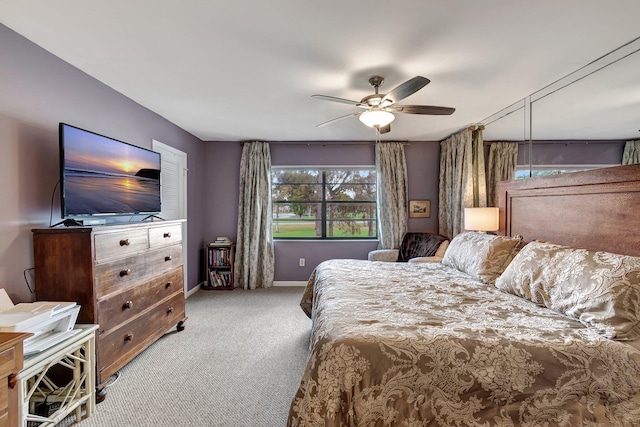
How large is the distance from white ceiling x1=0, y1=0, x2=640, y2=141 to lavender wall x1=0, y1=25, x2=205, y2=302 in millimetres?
121

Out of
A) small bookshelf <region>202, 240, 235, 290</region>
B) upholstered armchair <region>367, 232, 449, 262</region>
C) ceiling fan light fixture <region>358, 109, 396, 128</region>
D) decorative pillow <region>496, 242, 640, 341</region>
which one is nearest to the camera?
decorative pillow <region>496, 242, 640, 341</region>

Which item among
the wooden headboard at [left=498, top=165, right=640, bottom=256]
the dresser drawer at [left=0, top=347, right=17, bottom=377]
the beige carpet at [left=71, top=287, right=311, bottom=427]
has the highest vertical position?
the wooden headboard at [left=498, top=165, right=640, bottom=256]

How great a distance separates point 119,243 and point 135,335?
0.78 metres

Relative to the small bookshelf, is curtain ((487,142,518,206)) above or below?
above

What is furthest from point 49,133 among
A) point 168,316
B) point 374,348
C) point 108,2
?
point 374,348

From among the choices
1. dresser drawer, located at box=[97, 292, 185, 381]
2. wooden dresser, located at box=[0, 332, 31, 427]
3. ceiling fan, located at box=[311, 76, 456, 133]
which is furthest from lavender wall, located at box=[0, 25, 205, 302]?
ceiling fan, located at box=[311, 76, 456, 133]

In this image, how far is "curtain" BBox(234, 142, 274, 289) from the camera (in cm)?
459

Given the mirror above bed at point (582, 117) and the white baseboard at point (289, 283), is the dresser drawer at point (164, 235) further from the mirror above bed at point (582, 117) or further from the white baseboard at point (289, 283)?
the mirror above bed at point (582, 117)

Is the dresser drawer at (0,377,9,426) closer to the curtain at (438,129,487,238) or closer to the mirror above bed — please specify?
the mirror above bed

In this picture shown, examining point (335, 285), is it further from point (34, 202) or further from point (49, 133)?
point (49, 133)

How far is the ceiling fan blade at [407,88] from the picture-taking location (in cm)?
190

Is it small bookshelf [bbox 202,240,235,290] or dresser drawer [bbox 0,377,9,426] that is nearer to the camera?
dresser drawer [bbox 0,377,9,426]

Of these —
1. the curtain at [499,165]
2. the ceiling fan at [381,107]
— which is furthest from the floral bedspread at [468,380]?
the curtain at [499,165]

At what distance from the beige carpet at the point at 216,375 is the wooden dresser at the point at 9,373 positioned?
76cm
